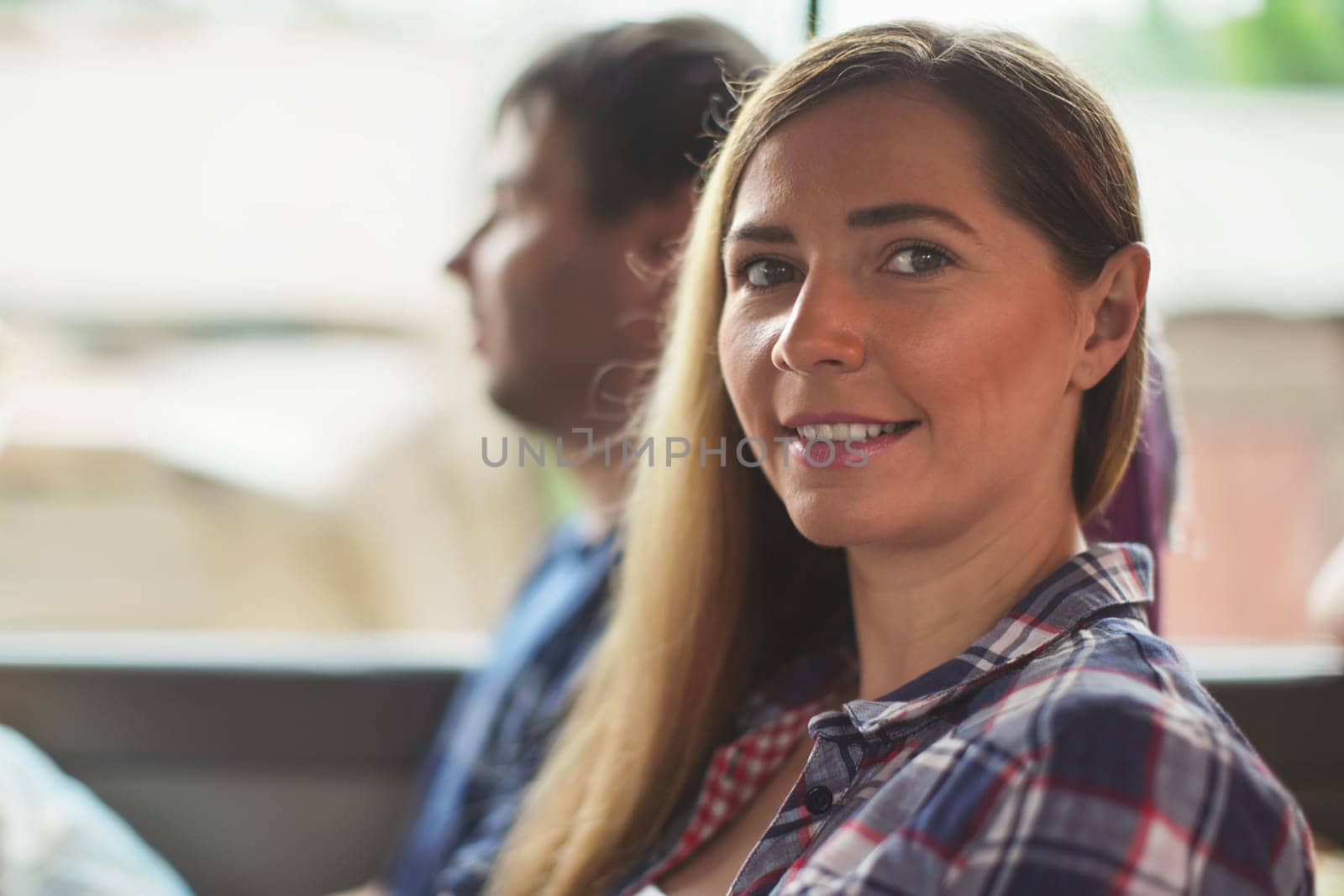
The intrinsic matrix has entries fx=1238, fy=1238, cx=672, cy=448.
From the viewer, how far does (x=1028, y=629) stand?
929mm

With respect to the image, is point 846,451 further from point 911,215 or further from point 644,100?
point 644,100

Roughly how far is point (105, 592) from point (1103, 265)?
1.79 m

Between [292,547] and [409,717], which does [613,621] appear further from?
[292,547]

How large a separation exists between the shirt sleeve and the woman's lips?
0.82 ft

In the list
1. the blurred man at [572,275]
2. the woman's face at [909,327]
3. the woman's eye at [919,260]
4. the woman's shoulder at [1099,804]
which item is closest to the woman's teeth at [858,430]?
the woman's face at [909,327]

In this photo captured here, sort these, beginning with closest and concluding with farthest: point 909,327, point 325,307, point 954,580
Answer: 1. point 909,327
2. point 954,580
3. point 325,307

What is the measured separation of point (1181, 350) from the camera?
7.43ft

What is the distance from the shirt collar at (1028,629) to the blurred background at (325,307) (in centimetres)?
115

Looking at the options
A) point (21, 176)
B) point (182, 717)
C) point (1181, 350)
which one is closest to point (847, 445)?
point (182, 717)

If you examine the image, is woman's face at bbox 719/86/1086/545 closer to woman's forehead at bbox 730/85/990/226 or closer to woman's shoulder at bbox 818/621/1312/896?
woman's forehead at bbox 730/85/990/226

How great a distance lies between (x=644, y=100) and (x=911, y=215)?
0.78 m

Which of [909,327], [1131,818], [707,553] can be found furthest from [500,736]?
[1131,818]

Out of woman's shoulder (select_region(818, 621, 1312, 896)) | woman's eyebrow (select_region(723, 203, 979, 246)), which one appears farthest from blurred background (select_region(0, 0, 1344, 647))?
woman's shoulder (select_region(818, 621, 1312, 896))

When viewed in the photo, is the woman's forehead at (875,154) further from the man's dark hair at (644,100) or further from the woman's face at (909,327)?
the man's dark hair at (644,100)
